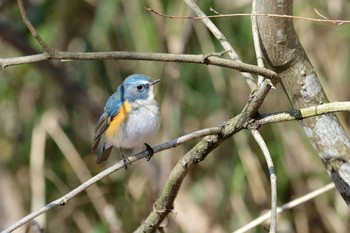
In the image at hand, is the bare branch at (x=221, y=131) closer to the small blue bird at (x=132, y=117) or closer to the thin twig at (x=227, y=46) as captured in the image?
the thin twig at (x=227, y=46)

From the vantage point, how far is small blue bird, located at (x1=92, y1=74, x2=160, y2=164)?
3.22 metres

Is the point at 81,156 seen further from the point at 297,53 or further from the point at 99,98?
the point at 297,53

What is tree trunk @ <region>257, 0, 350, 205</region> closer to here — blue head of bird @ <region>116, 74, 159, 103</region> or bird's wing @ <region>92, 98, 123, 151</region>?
blue head of bird @ <region>116, 74, 159, 103</region>

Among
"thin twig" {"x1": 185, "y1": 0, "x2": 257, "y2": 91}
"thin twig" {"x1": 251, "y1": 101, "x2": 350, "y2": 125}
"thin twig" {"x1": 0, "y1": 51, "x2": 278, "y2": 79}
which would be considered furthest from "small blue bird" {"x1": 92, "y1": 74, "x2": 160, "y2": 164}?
"thin twig" {"x1": 0, "y1": 51, "x2": 278, "y2": 79}

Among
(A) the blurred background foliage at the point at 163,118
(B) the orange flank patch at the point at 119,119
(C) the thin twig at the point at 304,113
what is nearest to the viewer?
(C) the thin twig at the point at 304,113

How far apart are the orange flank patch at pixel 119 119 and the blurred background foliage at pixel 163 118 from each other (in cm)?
62

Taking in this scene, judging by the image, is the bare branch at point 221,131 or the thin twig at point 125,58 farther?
the bare branch at point 221,131

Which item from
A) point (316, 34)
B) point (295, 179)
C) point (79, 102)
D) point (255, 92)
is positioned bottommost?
point (255, 92)

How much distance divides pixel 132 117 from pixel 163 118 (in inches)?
37.7

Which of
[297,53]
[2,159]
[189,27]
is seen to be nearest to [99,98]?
[2,159]

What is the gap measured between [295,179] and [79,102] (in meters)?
1.47

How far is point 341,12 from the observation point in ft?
13.9

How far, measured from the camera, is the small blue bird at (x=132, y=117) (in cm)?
322

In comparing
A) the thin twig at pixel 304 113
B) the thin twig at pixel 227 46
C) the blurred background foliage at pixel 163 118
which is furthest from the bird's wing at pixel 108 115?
the thin twig at pixel 304 113
